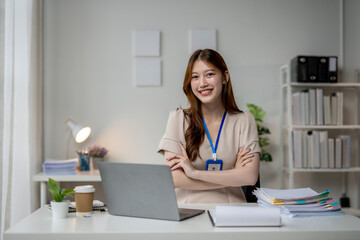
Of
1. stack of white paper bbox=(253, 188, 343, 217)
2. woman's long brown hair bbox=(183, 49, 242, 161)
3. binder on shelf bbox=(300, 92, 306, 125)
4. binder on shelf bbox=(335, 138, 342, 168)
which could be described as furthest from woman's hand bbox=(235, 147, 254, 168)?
binder on shelf bbox=(335, 138, 342, 168)

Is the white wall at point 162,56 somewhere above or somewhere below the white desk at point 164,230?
above

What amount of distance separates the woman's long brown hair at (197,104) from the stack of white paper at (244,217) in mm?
864

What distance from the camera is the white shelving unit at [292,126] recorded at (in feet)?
12.3

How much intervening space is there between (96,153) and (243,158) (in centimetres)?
191

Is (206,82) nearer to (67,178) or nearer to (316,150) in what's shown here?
(67,178)

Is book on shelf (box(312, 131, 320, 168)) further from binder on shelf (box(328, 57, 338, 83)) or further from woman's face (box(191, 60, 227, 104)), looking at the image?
woman's face (box(191, 60, 227, 104))

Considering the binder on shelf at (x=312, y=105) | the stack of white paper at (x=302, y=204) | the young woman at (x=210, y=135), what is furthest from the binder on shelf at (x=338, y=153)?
the stack of white paper at (x=302, y=204)

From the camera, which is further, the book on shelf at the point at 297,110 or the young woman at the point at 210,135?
the book on shelf at the point at 297,110

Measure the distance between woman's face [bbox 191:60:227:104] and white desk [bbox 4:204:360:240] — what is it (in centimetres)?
90

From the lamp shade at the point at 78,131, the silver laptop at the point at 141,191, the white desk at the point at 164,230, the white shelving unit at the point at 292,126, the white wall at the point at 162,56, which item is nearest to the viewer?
the white desk at the point at 164,230

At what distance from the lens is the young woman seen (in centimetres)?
212

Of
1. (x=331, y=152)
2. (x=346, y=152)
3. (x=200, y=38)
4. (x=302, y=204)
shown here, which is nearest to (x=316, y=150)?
(x=331, y=152)

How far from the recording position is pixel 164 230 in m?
1.26

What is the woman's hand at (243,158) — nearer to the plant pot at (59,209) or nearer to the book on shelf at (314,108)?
the plant pot at (59,209)
